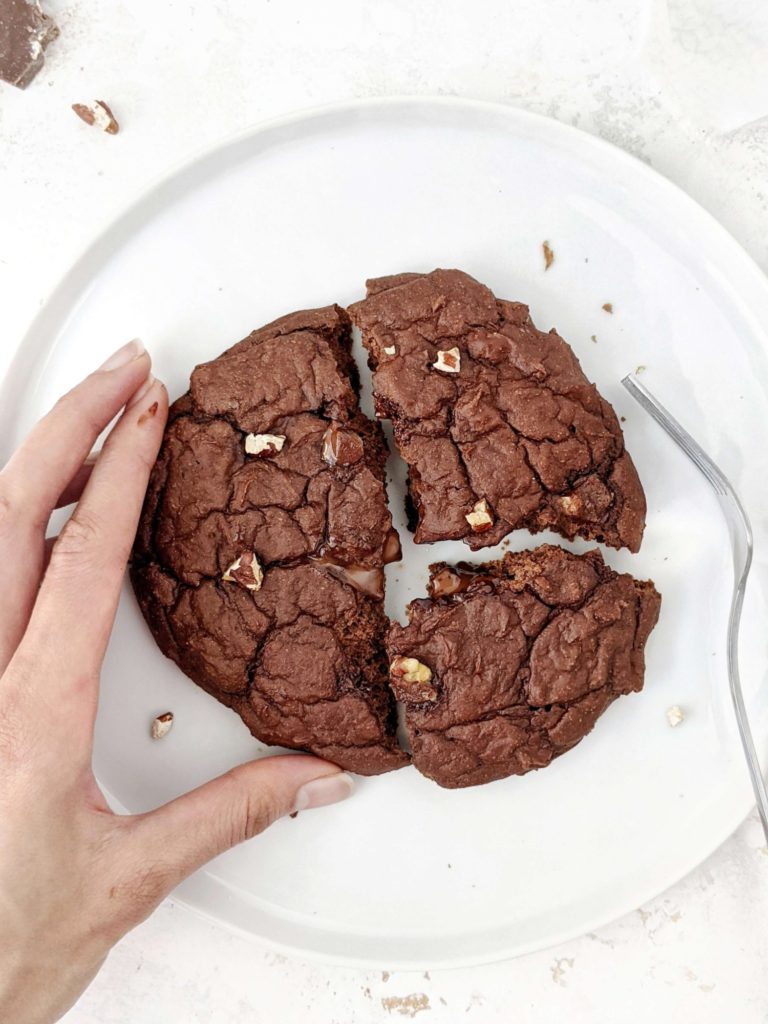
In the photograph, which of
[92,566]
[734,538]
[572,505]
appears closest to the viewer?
[92,566]

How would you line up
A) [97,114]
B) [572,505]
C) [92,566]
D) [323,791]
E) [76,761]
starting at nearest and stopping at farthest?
[76,761] → [92,566] → [572,505] → [323,791] → [97,114]

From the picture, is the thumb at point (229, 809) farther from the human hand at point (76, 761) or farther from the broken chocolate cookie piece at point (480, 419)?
the broken chocolate cookie piece at point (480, 419)

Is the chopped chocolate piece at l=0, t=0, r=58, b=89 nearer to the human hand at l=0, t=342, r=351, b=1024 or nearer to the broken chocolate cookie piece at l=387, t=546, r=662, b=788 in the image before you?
the human hand at l=0, t=342, r=351, b=1024

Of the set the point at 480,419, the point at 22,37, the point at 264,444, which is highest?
the point at 22,37

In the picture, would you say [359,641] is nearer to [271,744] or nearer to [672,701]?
[271,744]

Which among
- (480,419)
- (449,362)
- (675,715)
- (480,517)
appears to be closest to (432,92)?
(449,362)

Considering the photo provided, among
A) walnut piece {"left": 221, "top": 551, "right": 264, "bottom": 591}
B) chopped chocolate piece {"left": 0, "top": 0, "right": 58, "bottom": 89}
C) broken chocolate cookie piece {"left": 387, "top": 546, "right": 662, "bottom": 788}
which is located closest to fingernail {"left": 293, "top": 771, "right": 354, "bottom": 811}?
broken chocolate cookie piece {"left": 387, "top": 546, "right": 662, "bottom": 788}

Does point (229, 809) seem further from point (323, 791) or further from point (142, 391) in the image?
point (142, 391)
